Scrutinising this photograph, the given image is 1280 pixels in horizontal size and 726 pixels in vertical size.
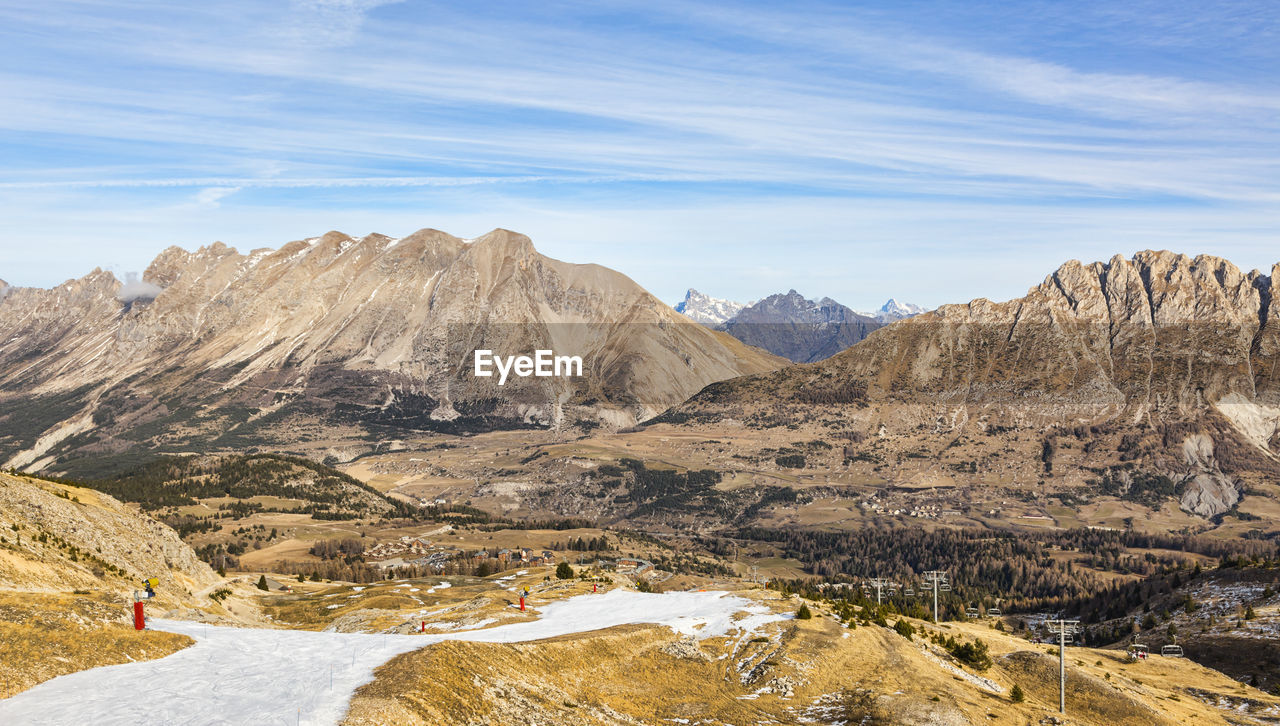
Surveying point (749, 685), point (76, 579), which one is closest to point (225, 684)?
point (749, 685)

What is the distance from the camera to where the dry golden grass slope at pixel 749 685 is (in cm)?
4494

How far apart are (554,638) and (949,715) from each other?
27.3 m

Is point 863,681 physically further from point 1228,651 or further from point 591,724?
point 1228,651

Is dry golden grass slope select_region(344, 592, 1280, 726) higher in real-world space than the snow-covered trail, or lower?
lower

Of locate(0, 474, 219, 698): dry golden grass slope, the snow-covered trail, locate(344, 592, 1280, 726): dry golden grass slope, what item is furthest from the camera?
locate(0, 474, 219, 698): dry golden grass slope

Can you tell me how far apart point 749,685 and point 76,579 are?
5675cm

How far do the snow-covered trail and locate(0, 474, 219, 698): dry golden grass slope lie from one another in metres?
1.95

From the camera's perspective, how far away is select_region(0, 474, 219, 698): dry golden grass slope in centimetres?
4591

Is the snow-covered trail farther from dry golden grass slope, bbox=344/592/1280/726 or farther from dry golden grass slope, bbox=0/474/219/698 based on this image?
dry golden grass slope, bbox=344/592/1280/726

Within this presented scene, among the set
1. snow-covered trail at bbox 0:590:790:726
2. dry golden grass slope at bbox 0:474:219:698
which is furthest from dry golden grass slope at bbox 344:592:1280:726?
dry golden grass slope at bbox 0:474:219:698

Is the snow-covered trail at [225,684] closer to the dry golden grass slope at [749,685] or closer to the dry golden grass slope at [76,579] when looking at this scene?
the dry golden grass slope at [76,579]

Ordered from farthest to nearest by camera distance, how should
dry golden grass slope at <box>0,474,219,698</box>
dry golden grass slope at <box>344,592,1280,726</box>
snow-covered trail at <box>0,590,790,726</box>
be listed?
dry golden grass slope at <box>0,474,219,698</box> → dry golden grass slope at <box>344,592,1280,726</box> → snow-covered trail at <box>0,590,790,726</box>

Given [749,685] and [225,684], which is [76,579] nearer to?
[225,684]

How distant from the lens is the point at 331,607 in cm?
11981
